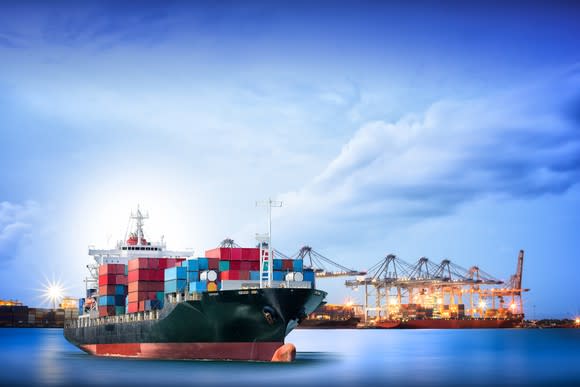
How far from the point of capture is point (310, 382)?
121 feet

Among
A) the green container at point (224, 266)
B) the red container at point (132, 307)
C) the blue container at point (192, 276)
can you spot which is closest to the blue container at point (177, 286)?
the blue container at point (192, 276)

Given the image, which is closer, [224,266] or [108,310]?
[224,266]

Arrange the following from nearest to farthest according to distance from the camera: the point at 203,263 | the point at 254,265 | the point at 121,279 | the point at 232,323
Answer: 1. the point at 232,323
2. the point at 203,263
3. the point at 254,265
4. the point at 121,279

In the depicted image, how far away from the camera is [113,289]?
53656 mm

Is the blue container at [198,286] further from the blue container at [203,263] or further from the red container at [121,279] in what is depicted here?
the red container at [121,279]

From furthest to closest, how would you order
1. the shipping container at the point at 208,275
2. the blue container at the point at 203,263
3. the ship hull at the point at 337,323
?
the ship hull at the point at 337,323
the blue container at the point at 203,263
the shipping container at the point at 208,275

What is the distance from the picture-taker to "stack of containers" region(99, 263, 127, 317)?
5312cm

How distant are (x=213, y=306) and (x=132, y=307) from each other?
382 inches

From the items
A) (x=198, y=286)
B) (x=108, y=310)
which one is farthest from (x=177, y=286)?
(x=108, y=310)

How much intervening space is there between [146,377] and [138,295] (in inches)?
440

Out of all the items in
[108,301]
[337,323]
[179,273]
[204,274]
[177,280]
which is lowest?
[337,323]

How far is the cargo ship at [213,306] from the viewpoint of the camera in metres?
41.6

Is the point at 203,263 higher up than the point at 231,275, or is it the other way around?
the point at 203,263

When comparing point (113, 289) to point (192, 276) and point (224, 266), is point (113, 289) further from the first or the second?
point (224, 266)
